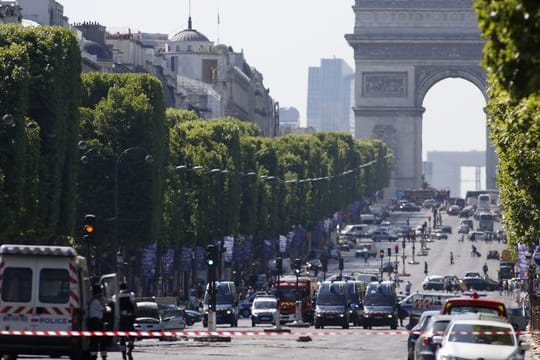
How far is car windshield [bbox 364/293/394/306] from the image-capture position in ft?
271

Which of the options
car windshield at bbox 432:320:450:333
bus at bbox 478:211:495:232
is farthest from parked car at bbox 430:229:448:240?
car windshield at bbox 432:320:450:333

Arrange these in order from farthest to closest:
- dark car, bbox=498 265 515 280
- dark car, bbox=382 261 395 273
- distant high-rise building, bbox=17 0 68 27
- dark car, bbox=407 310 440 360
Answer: dark car, bbox=382 261 395 273 < distant high-rise building, bbox=17 0 68 27 < dark car, bbox=498 265 515 280 < dark car, bbox=407 310 440 360

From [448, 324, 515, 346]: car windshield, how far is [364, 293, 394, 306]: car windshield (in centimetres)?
4658

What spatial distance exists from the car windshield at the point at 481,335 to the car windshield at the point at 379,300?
46.6 metres

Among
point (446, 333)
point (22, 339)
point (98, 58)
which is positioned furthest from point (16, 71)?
point (98, 58)

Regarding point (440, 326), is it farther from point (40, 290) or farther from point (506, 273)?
point (506, 273)

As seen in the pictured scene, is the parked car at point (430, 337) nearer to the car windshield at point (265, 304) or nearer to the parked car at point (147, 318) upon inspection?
the parked car at point (147, 318)

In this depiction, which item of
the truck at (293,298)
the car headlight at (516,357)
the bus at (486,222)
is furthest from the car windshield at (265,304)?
the bus at (486,222)

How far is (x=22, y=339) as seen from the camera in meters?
38.8

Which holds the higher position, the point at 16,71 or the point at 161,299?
the point at 16,71

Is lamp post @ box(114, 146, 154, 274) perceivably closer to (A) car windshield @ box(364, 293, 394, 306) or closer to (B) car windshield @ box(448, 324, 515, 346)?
(A) car windshield @ box(364, 293, 394, 306)

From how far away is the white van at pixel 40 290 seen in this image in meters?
39.4

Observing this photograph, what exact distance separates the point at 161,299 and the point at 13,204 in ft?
89.7

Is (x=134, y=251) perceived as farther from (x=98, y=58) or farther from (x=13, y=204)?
(x=98, y=58)
